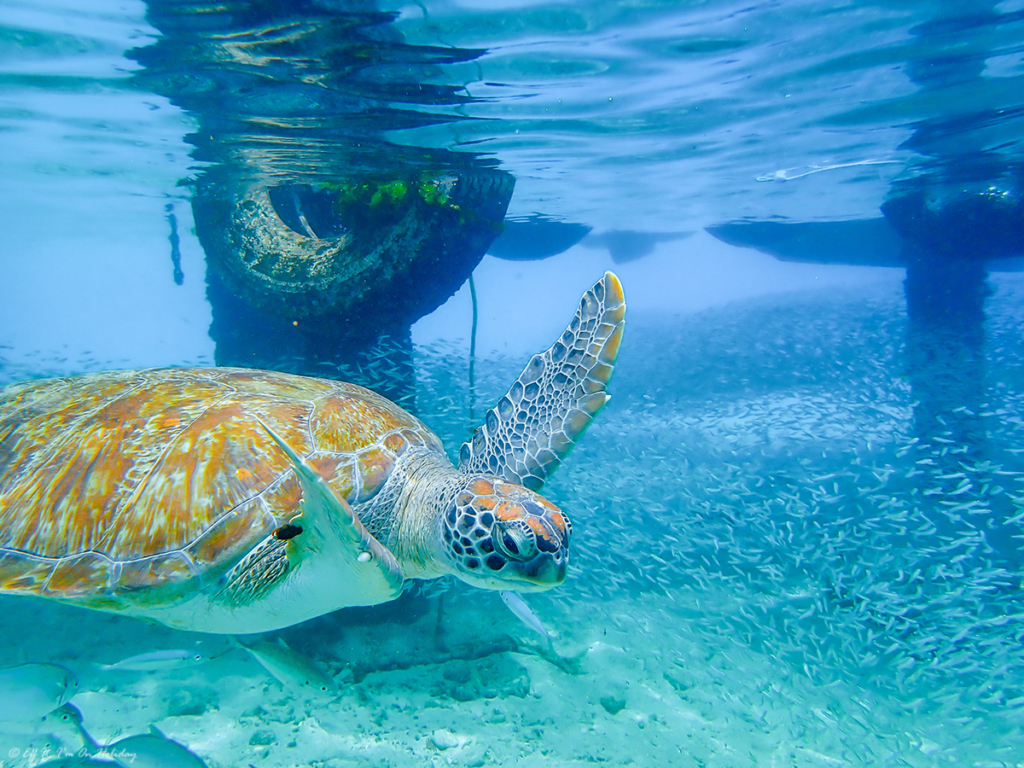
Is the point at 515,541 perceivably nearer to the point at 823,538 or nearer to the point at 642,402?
the point at 823,538

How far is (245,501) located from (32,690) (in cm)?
153

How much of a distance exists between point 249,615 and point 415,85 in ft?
19.1

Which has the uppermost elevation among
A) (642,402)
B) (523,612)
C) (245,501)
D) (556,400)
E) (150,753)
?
(556,400)

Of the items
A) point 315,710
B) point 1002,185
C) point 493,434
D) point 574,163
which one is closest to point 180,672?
point 315,710

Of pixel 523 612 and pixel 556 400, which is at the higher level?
pixel 556 400

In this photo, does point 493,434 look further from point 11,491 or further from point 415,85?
point 415,85

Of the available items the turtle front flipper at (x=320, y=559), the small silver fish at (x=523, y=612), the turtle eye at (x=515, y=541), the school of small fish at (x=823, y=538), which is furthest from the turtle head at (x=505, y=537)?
the school of small fish at (x=823, y=538)

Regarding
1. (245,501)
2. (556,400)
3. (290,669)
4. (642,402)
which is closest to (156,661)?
(290,669)

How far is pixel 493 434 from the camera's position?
3.13m

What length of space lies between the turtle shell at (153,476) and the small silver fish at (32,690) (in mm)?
711

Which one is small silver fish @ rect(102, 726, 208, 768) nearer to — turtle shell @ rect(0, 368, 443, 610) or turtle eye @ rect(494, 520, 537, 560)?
turtle shell @ rect(0, 368, 443, 610)

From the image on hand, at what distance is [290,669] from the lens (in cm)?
272

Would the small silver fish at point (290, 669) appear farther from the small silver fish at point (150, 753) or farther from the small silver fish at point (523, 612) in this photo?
the small silver fish at point (523, 612)

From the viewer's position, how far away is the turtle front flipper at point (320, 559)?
5.14ft
